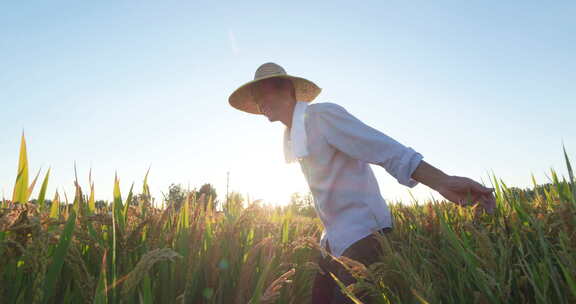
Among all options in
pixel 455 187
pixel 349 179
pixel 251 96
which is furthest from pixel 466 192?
pixel 251 96

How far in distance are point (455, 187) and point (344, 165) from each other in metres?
0.75

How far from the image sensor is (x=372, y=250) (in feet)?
7.09

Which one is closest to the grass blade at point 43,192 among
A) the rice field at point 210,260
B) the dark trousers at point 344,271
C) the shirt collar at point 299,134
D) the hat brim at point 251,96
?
the rice field at point 210,260

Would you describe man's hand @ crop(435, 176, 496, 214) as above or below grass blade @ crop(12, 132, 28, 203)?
below

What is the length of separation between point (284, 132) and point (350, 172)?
103 centimetres

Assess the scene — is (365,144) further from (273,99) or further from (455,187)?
(273,99)

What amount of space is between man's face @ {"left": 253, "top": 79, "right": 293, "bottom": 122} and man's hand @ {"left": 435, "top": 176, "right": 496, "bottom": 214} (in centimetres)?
140

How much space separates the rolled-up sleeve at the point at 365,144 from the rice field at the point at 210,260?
0.42 metres

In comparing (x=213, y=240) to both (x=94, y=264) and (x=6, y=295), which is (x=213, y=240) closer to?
(x=94, y=264)

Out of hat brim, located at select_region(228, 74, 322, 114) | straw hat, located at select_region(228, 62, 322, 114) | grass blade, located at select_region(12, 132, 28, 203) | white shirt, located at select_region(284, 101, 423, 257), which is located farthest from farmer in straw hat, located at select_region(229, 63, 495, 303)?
grass blade, located at select_region(12, 132, 28, 203)

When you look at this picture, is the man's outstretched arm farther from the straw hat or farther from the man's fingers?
the straw hat

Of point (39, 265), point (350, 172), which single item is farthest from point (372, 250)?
point (39, 265)

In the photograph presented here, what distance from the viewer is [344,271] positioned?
2018mm

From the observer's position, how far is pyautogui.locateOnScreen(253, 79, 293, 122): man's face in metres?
2.88
